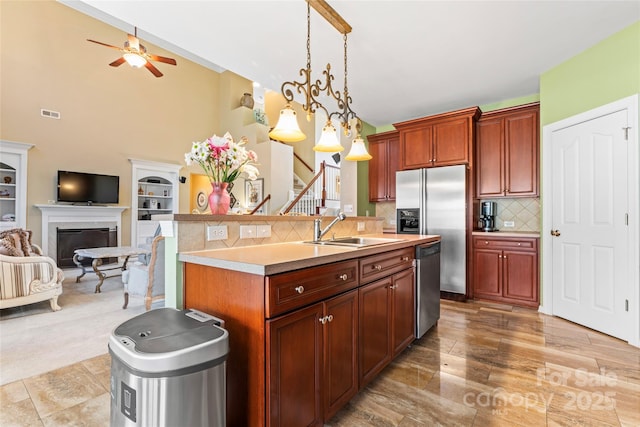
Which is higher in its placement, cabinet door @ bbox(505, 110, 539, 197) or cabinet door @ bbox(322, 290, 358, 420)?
cabinet door @ bbox(505, 110, 539, 197)

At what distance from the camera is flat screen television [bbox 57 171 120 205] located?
610cm

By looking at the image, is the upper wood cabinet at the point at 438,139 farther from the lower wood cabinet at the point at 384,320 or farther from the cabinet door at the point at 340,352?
the cabinet door at the point at 340,352

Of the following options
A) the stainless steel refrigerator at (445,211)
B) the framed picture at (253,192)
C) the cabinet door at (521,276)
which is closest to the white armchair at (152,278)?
the stainless steel refrigerator at (445,211)

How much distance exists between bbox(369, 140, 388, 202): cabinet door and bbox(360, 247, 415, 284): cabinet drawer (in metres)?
2.72

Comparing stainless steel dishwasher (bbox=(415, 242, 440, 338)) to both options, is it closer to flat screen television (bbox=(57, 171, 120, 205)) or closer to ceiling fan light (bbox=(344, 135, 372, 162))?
ceiling fan light (bbox=(344, 135, 372, 162))

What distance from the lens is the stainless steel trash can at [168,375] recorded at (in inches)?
41.0

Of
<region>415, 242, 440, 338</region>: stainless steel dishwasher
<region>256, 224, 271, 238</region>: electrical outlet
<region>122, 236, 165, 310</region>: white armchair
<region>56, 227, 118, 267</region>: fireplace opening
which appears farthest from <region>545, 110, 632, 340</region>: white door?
<region>56, 227, 118, 267</region>: fireplace opening

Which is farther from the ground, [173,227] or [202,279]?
[173,227]

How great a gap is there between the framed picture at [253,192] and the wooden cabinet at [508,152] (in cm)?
541

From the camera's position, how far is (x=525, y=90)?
395 centimetres

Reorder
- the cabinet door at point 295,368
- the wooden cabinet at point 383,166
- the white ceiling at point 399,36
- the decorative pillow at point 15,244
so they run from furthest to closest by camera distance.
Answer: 1. the wooden cabinet at point 383,166
2. the decorative pillow at point 15,244
3. the white ceiling at point 399,36
4. the cabinet door at point 295,368

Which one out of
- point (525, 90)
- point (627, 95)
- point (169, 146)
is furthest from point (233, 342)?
point (169, 146)

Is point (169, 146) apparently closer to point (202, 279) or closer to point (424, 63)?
point (424, 63)

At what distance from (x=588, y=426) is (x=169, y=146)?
342 inches
